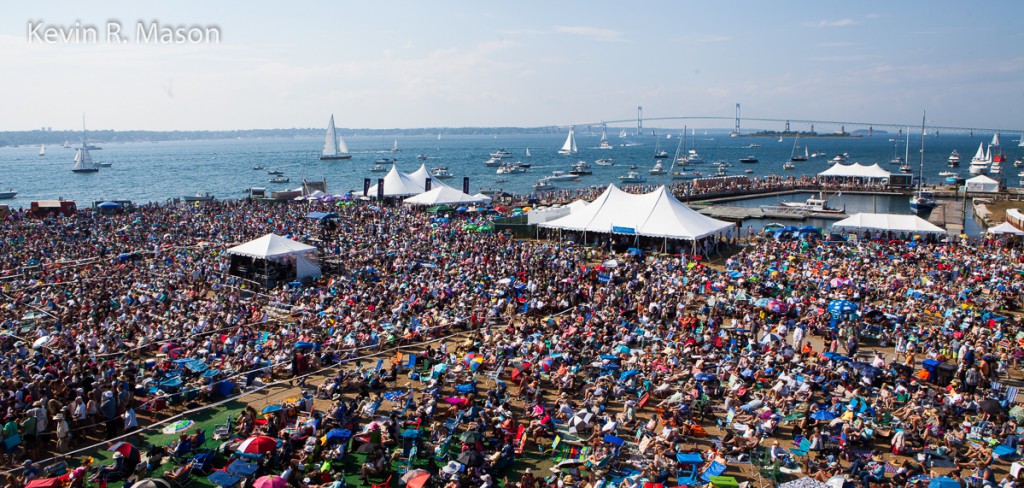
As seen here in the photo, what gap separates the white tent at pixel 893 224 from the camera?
28641 mm

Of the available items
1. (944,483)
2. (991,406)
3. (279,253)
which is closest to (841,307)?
(991,406)

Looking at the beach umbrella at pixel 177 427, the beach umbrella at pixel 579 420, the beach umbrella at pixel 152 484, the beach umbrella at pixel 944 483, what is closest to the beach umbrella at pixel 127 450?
the beach umbrella at pixel 177 427

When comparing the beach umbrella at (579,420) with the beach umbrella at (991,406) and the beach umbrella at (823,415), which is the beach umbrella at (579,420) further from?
the beach umbrella at (991,406)

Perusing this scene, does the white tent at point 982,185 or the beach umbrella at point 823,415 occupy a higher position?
the white tent at point 982,185

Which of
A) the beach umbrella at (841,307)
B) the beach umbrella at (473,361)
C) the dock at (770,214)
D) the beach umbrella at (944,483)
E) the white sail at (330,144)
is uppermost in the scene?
the white sail at (330,144)

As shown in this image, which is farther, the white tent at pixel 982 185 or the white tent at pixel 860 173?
the white tent at pixel 860 173

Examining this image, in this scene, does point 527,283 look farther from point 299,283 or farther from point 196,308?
point 196,308

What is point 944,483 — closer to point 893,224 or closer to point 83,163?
point 893,224

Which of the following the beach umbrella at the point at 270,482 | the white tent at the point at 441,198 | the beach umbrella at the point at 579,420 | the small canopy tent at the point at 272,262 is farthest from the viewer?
the white tent at the point at 441,198

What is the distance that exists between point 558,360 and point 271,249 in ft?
41.3

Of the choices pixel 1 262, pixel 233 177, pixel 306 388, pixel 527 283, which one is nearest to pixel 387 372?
pixel 306 388

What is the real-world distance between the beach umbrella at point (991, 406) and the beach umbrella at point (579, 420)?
6666 mm

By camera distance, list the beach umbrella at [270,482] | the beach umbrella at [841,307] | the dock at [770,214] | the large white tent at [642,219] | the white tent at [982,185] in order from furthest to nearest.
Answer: the white tent at [982,185] → the dock at [770,214] → the large white tent at [642,219] → the beach umbrella at [841,307] → the beach umbrella at [270,482]

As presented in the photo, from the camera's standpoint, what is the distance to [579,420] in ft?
37.0
